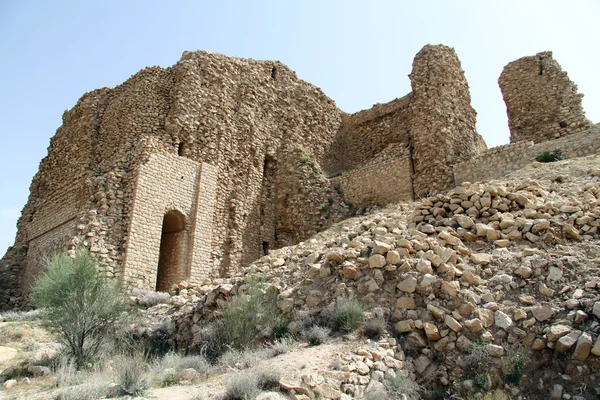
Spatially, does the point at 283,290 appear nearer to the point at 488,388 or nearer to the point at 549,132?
the point at 488,388


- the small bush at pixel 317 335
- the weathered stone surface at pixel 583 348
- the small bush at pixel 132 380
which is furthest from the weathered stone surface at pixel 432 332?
the small bush at pixel 132 380

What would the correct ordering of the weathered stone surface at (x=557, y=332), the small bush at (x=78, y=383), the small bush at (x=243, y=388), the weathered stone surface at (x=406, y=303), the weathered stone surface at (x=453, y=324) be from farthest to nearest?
the weathered stone surface at (x=406, y=303) → the weathered stone surface at (x=453, y=324) → the weathered stone surface at (x=557, y=332) → the small bush at (x=78, y=383) → the small bush at (x=243, y=388)

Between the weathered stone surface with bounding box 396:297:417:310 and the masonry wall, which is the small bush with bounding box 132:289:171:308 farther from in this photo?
the weathered stone surface with bounding box 396:297:417:310

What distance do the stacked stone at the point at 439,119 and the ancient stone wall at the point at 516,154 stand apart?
0.73 m

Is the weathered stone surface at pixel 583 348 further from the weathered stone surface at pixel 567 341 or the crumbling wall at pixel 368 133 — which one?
the crumbling wall at pixel 368 133

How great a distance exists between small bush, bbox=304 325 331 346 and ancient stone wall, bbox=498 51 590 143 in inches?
507

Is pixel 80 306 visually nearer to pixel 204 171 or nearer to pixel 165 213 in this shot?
pixel 165 213

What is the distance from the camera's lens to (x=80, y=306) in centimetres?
841

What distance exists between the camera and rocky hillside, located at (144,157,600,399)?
5531 mm

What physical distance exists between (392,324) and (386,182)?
371 inches

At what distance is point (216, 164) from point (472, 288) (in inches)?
411

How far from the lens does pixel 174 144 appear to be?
14.6 m

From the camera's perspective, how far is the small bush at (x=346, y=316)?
656 cm

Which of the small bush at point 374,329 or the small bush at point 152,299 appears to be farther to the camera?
the small bush at point 152,299
